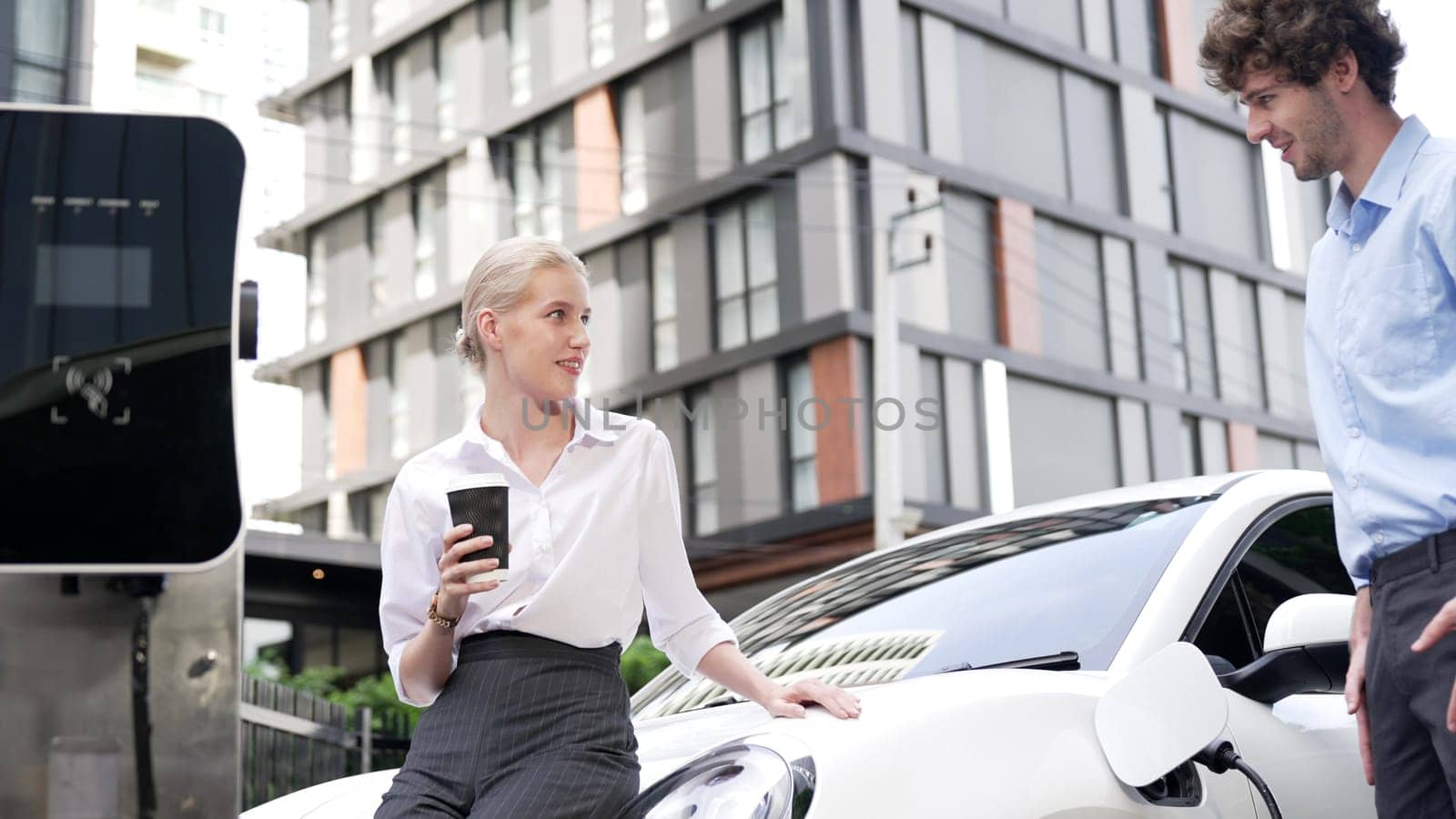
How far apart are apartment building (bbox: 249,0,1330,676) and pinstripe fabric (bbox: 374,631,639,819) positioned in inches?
621

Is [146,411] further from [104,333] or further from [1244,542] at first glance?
[1244,542]

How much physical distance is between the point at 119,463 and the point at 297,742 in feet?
23.6

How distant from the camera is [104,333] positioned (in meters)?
1.39

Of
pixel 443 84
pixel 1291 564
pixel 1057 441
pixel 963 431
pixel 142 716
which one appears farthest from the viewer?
pixel 443 84

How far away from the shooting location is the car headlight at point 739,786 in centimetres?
215

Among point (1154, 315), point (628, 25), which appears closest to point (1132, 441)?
point (1154, 315)

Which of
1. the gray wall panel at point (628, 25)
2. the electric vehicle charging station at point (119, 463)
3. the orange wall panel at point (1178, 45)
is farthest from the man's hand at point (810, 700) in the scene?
the orange wall panel at point (1178, 45)

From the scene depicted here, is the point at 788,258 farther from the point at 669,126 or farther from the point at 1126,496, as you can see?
the point at 1126,496

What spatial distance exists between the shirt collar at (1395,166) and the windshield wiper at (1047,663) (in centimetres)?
88

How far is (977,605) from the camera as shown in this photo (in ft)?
10.1

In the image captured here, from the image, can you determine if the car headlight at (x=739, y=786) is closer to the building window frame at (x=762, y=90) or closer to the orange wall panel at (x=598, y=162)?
the building window frame at (x=762, y=90)

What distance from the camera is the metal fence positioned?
7.86 meters

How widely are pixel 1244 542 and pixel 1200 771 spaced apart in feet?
2.05

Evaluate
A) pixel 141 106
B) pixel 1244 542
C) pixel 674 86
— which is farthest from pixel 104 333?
pixel 674 86
